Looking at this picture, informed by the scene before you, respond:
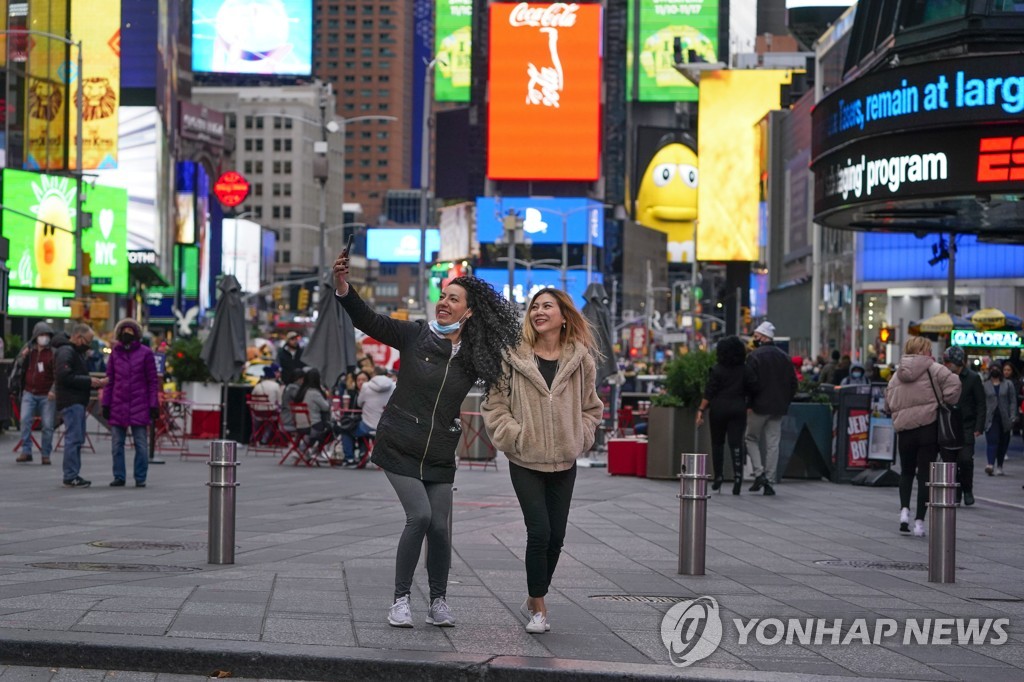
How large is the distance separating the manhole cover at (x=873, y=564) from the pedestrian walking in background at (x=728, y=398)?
22.0ft

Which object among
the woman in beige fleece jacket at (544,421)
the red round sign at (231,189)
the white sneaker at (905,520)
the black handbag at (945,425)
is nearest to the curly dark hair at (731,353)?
the white sneaker at (905,520)

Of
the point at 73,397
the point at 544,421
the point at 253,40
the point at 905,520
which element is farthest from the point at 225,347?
the point at 253,40

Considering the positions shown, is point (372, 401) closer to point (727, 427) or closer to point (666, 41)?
point (727, 427)

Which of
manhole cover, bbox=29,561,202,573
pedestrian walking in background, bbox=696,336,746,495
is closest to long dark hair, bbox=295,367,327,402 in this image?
pedestrian walking in background, bbox=696,336,746,495

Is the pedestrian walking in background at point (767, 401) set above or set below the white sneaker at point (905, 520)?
above

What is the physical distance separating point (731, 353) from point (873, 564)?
7.04 meters

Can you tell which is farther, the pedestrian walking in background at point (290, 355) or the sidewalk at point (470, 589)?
the pedestrian walking in background at point (290, 355)

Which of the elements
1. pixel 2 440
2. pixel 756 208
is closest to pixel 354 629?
pixel 2 440

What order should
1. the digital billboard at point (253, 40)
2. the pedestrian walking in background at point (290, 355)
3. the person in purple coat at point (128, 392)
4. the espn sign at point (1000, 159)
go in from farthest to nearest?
→ the digital billboard at point (253, 40) → the pedestrian walking in background at point (290, 355) → the espn sign at point (1000, 159) → the person in purple coat at point (128, 392)

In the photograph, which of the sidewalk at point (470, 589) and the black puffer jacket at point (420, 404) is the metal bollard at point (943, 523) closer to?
the sidewalk at point (470, 589)

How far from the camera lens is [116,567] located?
10.9 m

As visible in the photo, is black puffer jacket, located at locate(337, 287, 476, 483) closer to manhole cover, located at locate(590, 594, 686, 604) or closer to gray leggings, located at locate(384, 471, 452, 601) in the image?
gray leggings, located at locate(384, 471, 452, 601)

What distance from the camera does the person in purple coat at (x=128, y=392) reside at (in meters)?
18.7

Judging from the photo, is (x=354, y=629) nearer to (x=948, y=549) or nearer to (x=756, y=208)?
(x=948, y=549)
